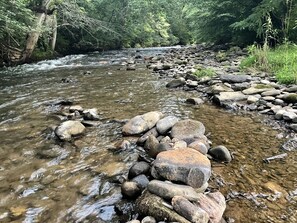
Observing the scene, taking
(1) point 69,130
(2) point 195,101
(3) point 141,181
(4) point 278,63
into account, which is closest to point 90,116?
(1) point 69,130

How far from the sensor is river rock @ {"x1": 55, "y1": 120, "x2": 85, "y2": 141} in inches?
168

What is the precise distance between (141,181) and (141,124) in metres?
1.67

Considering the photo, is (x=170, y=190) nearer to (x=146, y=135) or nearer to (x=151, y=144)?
(x=151, y=144)

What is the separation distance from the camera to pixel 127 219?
2520mm

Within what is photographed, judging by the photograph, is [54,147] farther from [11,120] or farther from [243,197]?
[243,197]

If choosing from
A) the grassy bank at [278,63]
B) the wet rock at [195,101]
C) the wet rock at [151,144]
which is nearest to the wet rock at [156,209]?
the wet rock at [151,144]

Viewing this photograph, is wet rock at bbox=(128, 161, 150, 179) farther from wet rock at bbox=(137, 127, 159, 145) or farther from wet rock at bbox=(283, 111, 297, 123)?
wet rock at bbox=(283, 111, 297, 123)

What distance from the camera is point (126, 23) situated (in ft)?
81.1

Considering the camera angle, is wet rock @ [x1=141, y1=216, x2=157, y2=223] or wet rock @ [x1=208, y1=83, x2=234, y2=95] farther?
wet rock @ [x1=208, y1=83, x2=234, y2=95]

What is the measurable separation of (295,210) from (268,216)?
0.27 meters

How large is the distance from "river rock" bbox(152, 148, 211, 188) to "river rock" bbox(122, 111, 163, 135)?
1.45m

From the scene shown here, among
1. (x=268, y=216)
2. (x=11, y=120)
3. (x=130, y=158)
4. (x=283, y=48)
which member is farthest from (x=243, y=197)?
(x=283, y=48)

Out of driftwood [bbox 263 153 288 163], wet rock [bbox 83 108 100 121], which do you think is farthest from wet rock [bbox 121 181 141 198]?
wet rock [bbox 83 108 100 121]

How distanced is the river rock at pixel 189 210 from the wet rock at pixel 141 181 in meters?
0.51
